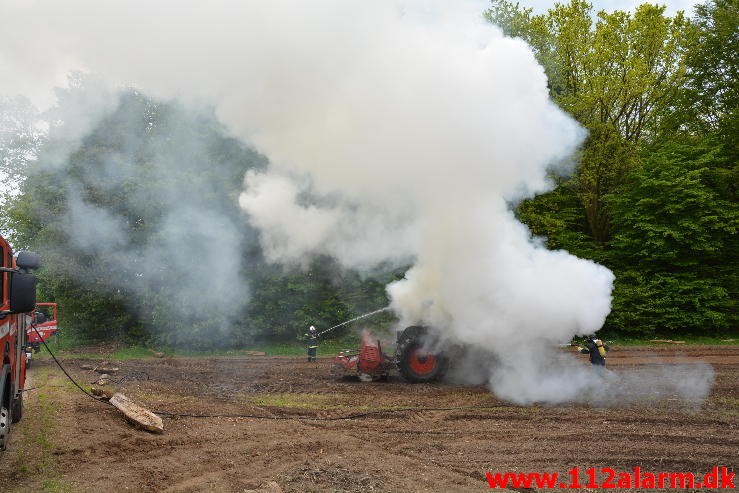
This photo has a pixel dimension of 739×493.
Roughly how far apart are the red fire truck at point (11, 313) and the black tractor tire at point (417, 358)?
24.3 ft

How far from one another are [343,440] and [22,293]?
478cm

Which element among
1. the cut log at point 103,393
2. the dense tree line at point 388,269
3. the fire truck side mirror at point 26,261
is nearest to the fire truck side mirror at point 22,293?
the fire truck side mirror at point 26,261

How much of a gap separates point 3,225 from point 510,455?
77.5 ft

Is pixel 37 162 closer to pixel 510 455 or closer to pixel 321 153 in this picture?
pixel 321 153

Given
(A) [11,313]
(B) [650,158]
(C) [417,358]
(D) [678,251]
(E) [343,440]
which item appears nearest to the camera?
(A) [11,313]

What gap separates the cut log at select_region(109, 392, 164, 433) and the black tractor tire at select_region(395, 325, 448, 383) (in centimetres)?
550

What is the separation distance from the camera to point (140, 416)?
9.18 metres

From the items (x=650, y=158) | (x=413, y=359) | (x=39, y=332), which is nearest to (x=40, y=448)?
(x=413, y=359)

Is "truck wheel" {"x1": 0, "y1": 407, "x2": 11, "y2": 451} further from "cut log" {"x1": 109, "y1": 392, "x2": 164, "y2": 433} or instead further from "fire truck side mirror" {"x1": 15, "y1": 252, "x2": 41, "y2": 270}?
"cut log" {"x1": 109, "y1": 392, "x2": 164, "y2": 433}

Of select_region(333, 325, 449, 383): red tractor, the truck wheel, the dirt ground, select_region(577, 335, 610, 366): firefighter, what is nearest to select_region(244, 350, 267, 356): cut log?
the dirt ground

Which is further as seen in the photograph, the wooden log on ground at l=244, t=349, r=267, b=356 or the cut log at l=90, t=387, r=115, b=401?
the wooden log on ground at l=244, t=349, r=267, b=356

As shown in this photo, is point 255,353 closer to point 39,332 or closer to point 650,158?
point 39,332

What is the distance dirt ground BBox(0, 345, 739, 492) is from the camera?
6.83 metres
